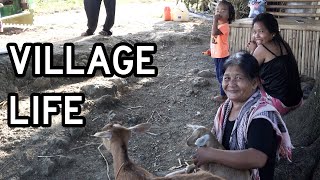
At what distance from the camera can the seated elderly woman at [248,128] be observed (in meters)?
2.52

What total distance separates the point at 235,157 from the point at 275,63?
1623 mm

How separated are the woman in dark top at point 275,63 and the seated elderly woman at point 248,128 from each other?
1238 mm

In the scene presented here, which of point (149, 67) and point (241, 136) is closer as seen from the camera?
point (241, 136)

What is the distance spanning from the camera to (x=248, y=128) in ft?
8.48

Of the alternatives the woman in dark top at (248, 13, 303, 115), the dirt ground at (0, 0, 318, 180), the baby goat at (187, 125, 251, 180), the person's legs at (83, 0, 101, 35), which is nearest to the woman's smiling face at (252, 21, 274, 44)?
the woman in dark top at (248, 13, 303, 115)

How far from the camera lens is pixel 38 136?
15.8 ft

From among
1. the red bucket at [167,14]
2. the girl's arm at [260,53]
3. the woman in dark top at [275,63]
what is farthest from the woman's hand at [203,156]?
the red bucket at [167,14]

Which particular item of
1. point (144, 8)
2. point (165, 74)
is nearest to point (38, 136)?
point (165, 74)

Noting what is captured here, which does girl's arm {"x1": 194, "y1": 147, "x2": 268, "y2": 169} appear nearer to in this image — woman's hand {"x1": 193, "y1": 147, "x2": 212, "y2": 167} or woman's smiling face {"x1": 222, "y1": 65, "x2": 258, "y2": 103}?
woman's hand {"x1": 193, "y1": 147, "x2": 212, "y2": 167}

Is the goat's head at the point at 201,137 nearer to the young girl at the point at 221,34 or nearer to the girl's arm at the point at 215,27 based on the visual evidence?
the young girl at the point at 221,34

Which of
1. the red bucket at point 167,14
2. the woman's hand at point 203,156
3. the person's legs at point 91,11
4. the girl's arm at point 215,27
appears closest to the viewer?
the woman's hand at point 203,156

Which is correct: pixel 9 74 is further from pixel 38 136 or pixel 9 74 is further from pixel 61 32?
pixel 61 32

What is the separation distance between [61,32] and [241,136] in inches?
264

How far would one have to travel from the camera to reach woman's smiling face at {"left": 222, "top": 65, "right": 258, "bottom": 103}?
8.79 ft
